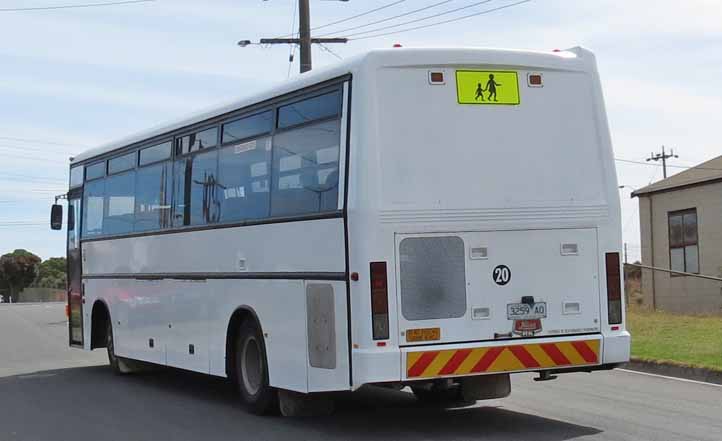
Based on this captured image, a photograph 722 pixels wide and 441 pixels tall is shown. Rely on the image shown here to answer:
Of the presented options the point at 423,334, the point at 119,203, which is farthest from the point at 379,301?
the point at 119,203

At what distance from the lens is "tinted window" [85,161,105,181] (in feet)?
57.0

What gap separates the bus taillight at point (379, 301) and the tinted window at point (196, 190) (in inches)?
140

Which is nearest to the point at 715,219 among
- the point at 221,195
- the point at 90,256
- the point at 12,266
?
the point at 90,256

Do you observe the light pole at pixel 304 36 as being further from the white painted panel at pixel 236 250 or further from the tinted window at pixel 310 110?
the tinted window at pixel 310 110

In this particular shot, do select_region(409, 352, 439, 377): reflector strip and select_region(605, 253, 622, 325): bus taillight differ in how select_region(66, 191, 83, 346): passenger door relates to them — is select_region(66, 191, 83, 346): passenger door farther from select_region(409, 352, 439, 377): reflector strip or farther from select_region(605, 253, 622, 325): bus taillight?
select_region(605, 253, 622, 325): bus taillight

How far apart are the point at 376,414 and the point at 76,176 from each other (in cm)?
885

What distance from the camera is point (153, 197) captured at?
49.0 ft

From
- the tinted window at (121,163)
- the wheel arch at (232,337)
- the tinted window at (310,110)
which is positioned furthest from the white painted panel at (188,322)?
the tinted window at (310,110)

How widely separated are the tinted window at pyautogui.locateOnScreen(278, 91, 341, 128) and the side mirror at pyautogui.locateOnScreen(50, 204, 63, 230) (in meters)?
8.28

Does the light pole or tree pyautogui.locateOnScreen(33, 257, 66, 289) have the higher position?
the light pole

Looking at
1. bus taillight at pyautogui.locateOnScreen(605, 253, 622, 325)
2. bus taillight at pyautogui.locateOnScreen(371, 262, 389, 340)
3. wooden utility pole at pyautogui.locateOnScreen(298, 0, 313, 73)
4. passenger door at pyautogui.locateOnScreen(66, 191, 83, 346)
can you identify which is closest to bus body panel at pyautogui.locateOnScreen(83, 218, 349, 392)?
bus taillight at pyautogui.locateOnScreen(371, 262, 389, 340)

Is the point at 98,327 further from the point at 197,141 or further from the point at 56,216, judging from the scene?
the point at 197,141

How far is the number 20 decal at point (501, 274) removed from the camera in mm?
10297

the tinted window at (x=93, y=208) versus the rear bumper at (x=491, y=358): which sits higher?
the tinted window at (x=93, y=208)
